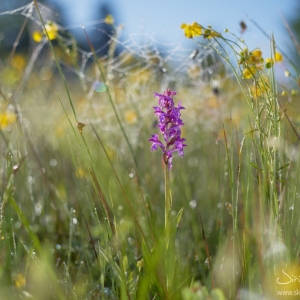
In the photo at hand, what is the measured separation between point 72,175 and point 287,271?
1.67 metres

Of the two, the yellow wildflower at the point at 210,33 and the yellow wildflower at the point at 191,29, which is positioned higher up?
the yellow wildflower at the point at 191,29

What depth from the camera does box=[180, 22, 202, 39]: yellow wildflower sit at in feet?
4.31

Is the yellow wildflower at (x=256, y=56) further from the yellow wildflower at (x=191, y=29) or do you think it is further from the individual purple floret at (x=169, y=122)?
the individual purple floret at (x=169, y=122)

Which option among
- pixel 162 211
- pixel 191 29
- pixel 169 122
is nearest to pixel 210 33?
pixel 191 29

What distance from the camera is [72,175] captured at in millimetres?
2457

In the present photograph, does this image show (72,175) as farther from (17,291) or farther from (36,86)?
(36,86)

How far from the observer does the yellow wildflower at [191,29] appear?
1.31m

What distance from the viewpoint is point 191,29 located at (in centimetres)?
135

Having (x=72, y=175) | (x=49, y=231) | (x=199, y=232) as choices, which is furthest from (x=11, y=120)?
(x=199, y=232)

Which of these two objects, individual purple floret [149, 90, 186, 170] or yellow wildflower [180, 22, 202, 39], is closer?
individual purple floret [149, 90, 186, 170]

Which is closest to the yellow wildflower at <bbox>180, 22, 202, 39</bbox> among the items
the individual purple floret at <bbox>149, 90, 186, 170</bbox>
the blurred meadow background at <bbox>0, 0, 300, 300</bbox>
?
the blurred meadow background at <bbox>0, 0, 300, 300</bbox>

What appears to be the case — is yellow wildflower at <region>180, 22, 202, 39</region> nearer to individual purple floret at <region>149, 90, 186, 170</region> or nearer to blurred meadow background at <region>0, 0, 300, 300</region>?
blurred meadow background at <region>0, 0, 300, 300</region>

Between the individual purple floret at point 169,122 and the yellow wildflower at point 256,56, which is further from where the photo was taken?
the yellow wildflower at point 256,56

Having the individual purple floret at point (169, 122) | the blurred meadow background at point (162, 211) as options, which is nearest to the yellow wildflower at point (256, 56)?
the blurred meadow background at point (162, 211)
